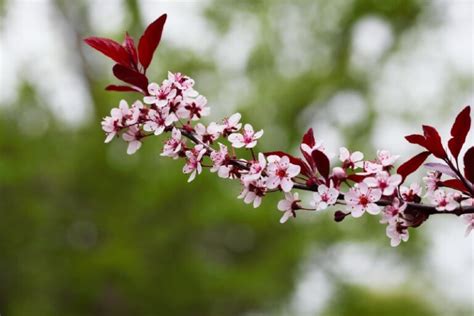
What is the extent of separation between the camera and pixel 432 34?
7668mm

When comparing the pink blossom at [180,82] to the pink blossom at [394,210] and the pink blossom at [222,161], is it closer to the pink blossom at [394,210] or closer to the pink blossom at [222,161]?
the pink blossom at [222,161]

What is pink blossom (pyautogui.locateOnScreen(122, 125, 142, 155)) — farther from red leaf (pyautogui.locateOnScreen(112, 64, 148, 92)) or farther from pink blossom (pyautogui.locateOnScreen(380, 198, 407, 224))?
pink blossom (pyautogui.locateOnScreen(380, 198, 407, 224))

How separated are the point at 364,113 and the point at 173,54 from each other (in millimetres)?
1992

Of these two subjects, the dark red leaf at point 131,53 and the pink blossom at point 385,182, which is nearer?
the pink blossom at point 385,182

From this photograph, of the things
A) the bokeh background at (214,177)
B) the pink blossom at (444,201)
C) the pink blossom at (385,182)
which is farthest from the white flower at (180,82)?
the bokeh background at (214,177)

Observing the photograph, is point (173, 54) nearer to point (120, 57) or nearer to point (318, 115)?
point (318, 115)

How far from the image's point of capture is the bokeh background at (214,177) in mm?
5051

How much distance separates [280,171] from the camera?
1.07 m

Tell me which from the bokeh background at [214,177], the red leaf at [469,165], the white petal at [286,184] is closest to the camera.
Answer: the white petal at [286,184]

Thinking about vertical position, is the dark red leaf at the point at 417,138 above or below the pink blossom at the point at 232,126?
above

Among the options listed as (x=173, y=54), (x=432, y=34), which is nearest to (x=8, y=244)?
(x=173, y=54)

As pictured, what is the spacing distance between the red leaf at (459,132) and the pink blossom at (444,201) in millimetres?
92

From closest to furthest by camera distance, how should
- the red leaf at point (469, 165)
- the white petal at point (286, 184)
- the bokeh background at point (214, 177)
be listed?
the white petal at point (286, 184) < the red leaf at point (469, 165) < the bokeh background at point (214, 177)

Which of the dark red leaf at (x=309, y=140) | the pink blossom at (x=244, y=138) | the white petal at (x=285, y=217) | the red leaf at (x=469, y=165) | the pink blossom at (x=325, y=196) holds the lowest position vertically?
the white petal at (x=285, y=217)
